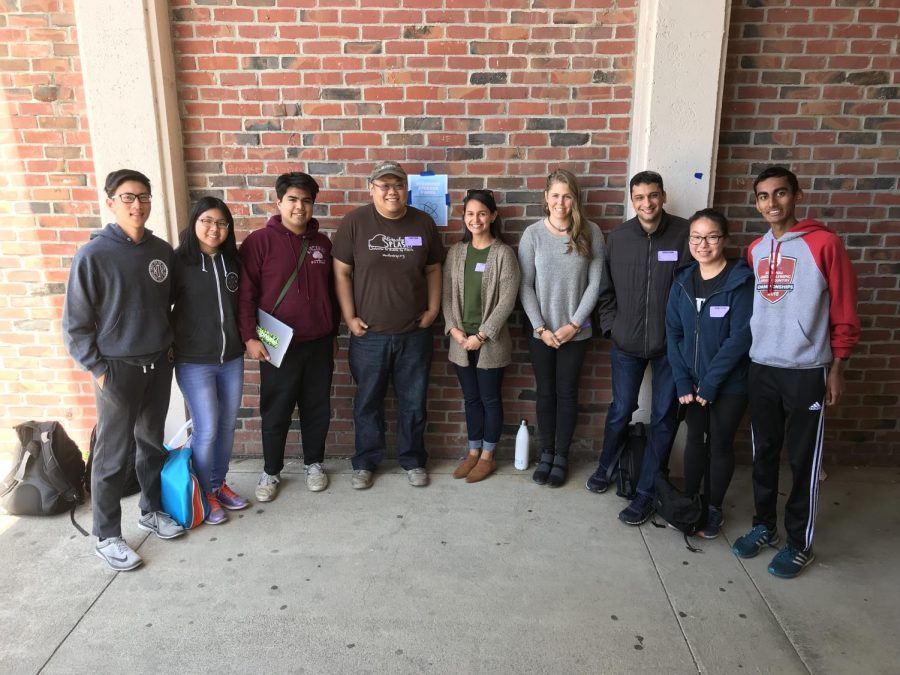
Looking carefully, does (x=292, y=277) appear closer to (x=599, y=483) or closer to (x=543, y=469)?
(x=543, y=469)

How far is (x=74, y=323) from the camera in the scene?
2861mm

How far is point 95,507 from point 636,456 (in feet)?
9.57

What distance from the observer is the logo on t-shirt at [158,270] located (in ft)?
9.99

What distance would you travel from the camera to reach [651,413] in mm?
3711

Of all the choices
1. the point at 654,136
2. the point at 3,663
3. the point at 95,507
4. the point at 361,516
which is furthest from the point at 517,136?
the point at 3,663

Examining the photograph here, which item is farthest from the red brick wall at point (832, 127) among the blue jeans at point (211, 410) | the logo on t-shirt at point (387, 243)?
the blue jeans at point (211, 410)

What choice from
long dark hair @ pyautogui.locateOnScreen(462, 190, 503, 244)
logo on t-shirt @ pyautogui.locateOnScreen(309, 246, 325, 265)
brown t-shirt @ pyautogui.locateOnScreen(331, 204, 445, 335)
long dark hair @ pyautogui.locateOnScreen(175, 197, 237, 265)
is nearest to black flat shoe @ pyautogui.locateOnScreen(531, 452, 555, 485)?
brown t-shirt @ pyautogui.locateOnScreen(331, 204, 445, 335)

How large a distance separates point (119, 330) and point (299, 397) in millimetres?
1130

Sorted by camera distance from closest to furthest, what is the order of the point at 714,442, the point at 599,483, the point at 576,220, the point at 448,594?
the point at 448,594, the point at 714,442, the point at 576,220, the point at 599,483

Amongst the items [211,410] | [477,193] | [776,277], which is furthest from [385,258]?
[776,277]

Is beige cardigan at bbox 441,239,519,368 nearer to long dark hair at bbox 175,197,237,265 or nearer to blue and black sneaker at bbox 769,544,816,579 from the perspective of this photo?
long dark hair at bbox 175,197,237,265

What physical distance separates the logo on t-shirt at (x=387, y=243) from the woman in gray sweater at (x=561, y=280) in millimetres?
713

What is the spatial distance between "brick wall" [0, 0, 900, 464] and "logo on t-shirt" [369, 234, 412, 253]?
1.61ft

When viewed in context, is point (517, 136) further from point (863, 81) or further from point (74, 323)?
point (74, 323)
